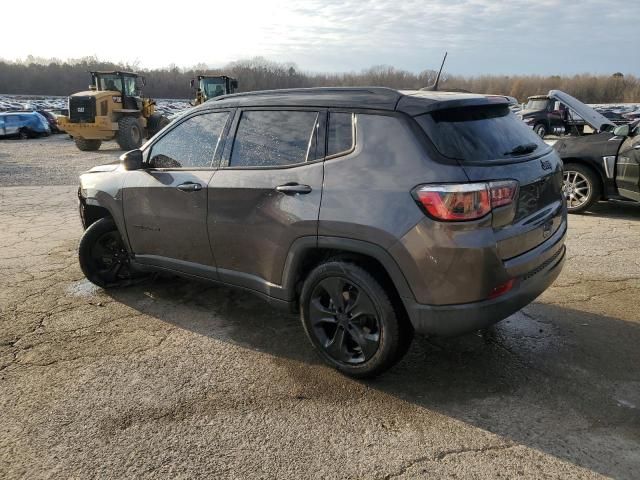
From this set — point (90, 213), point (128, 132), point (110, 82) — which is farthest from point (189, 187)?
point (110, 82)

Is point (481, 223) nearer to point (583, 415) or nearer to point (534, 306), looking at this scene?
point (583, 415)

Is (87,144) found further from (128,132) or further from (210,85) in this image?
(210,85)

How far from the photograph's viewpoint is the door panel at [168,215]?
12.2ft

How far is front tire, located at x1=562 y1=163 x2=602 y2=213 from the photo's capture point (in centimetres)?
721

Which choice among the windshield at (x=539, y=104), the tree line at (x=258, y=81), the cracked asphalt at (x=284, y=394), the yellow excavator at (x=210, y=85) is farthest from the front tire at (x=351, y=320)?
the tree line at (x=258, y=81)

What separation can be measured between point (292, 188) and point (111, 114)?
59.5 feet

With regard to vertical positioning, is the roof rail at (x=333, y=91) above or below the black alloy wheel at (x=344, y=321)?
above

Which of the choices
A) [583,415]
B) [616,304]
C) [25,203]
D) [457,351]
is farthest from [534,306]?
[25,203]

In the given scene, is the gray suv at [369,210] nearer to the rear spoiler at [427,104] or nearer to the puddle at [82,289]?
the rear spoiler at [427,104]

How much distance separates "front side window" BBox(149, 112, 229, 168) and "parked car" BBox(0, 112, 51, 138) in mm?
25008

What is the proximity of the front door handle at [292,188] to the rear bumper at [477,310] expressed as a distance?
0.90 metres

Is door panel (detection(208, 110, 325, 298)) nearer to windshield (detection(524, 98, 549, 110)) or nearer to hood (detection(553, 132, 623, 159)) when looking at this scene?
hood (detection(553, 132, 623, 159))

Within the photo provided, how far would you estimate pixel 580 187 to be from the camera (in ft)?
24.2

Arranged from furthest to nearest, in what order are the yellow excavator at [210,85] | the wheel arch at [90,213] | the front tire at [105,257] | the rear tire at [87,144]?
the yellow excavator at [210,85], the rear tire at [87,144], the wheel arch at [90,213], the front tire at [105,257]
